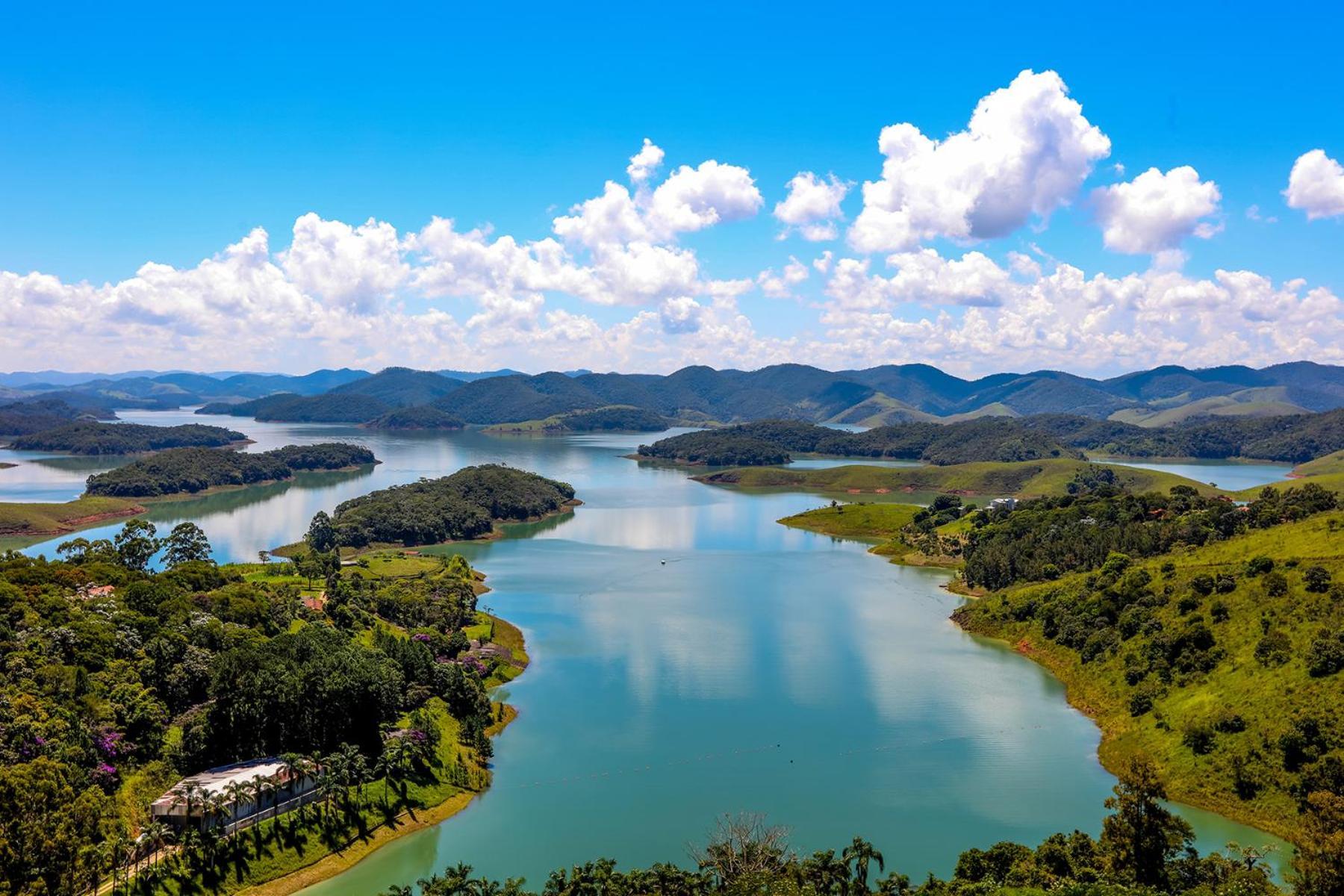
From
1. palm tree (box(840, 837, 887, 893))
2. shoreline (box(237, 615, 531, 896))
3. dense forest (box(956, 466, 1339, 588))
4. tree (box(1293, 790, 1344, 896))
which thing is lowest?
shoreline (box(237, 615, 531, 896))

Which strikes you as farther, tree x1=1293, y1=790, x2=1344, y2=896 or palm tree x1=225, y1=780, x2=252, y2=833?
palm tree x1=225, y1=780, x2=252, y2=833

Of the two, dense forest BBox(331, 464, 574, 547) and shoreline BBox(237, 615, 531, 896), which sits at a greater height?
dense forest BBox(331, 464, 574, 547)

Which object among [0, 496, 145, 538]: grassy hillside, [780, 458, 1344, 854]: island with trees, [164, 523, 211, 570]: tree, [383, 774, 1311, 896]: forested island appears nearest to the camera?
[383, 774, 1311, 896]: forested island

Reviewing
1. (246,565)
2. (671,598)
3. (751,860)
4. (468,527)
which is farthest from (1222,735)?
(468,527)

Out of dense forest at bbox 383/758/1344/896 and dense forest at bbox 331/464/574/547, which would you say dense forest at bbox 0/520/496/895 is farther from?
→ dense forest at bbox 331/464/574/547

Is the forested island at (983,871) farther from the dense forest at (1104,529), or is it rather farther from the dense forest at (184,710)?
the dense forest at (1104,529)

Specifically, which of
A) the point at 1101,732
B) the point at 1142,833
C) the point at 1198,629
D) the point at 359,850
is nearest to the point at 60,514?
the point at 359,850

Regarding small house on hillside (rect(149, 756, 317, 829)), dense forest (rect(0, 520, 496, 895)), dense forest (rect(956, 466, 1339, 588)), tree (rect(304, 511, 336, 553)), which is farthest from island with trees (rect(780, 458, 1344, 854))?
tree (rect(304, 511, 336, 553))
